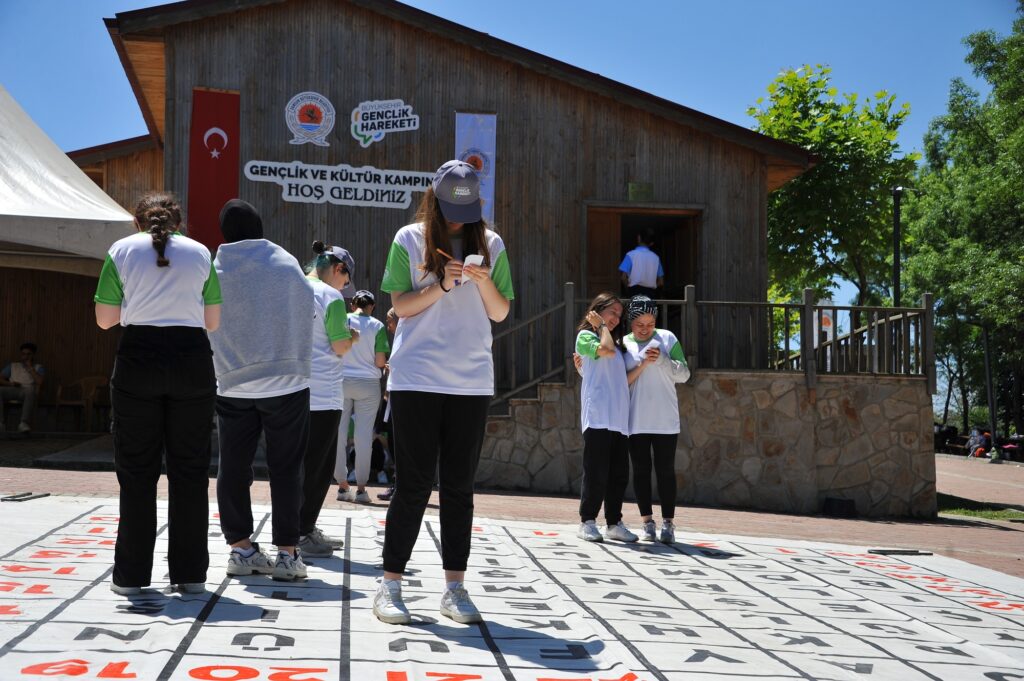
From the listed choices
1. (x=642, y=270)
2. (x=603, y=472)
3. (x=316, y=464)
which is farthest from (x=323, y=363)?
(x=642, y=270)

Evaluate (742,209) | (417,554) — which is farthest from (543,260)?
(417,554)

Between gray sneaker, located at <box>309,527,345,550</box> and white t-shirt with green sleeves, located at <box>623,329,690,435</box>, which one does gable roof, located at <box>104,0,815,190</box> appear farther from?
gray sneaker, located at <box>309,527,345,550</box>

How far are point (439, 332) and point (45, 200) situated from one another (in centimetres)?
902

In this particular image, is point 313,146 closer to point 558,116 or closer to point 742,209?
point 558,116

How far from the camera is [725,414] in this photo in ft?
41.6

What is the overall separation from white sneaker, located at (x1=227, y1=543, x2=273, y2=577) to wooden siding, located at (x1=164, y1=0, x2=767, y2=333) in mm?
9263

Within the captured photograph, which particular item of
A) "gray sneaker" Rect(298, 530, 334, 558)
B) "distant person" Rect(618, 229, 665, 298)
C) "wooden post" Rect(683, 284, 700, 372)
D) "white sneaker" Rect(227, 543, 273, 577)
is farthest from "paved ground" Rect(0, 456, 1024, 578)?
"white sneaker" Rect(227, 543, 273, 577)

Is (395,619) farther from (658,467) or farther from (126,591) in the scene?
(658,467)

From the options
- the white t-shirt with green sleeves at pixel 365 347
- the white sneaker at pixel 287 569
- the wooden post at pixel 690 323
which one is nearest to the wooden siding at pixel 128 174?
the wooden post at pixel 690 323

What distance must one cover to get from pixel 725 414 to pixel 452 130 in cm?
552

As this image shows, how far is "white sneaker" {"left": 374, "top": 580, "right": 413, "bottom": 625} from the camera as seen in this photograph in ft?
13.4

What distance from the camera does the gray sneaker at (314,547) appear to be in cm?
574

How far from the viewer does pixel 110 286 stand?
14.0 ft

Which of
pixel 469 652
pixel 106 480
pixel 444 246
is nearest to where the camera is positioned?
pixel 469 652
